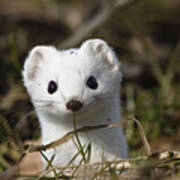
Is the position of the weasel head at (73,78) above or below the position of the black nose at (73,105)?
above

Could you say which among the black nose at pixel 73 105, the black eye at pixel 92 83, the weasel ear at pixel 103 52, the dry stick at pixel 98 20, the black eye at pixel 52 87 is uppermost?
the dry stick at pixel 98 20

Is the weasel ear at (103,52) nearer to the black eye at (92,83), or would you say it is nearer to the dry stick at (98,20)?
the black eye at (92,83)

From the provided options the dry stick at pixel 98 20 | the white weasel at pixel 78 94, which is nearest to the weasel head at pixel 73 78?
the white weasel at pixel 78 94

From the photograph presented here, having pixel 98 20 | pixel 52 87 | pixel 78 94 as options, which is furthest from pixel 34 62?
pixel 98 20

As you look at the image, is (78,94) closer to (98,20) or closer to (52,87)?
(52,87)

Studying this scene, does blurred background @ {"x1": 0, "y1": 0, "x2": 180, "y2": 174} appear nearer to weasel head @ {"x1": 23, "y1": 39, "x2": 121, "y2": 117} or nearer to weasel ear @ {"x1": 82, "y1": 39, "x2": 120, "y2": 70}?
weasel head @ {"x1": 23, "y1": 39, "x2": 121, "y2": 117}

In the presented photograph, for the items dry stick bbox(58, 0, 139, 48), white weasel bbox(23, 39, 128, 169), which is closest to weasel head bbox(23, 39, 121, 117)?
white weasel bbox(23, 39, 128, 169)
